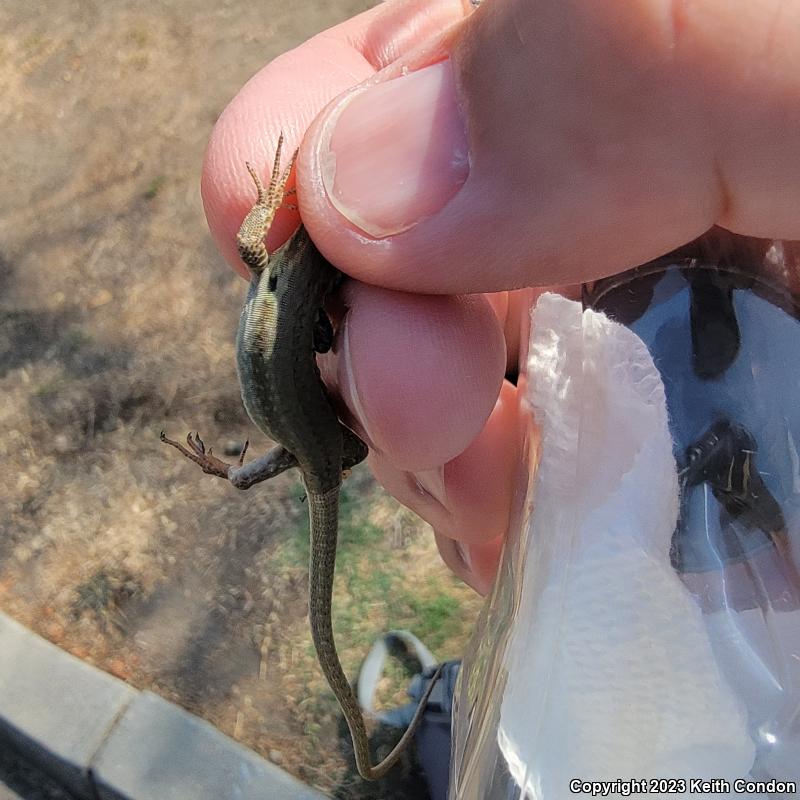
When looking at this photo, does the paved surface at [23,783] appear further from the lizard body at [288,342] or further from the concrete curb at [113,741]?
the lizard body at [288,342]

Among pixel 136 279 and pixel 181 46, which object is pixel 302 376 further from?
pixel 181 46

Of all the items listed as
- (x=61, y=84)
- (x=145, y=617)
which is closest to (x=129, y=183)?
(x=61, y=84)

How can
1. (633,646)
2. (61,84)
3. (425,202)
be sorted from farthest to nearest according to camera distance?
(61,84), (633,646), (425,202)

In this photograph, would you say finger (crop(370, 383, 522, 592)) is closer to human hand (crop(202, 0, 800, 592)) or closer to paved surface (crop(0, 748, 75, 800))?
human hand (crop(202, 0, 800, 592))

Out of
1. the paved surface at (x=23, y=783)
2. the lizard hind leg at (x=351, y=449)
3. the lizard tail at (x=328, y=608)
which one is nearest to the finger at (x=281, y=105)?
the lizard hind leg at (x=351, y=449)

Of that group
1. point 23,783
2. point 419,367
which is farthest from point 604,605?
point 23,783
